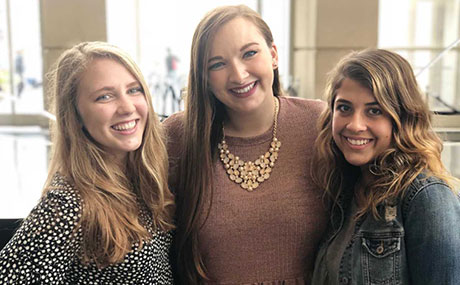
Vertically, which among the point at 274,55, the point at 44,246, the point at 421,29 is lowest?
the point at 44,246

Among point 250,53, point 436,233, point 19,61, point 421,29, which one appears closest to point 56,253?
point 250,53

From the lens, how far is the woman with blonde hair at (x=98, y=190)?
5.20 ft

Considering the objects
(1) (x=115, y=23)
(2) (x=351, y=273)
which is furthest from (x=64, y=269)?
(1) (x=115, y=23)

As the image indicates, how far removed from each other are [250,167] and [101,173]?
2.09 ft

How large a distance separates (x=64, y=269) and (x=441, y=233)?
116cm

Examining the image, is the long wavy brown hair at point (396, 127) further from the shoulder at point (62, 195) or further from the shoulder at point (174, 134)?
the shoulder at point (62, 195)

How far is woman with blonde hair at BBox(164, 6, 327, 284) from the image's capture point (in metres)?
2.07

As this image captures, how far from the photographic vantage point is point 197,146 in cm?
217

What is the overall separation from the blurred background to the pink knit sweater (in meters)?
3.87

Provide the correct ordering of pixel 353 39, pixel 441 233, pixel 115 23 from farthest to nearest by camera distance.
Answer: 1. pixel 115 23
2. pixel 353 39
3. pixel 441 233

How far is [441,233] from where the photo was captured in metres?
1.58

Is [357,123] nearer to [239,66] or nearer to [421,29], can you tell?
[239,66]

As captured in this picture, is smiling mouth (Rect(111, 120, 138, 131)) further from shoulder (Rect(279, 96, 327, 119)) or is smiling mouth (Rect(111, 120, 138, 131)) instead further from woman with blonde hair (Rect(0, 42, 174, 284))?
shoulder (Rect(279, 96, 327, 119))

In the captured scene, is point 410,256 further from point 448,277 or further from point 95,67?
point 95,67
